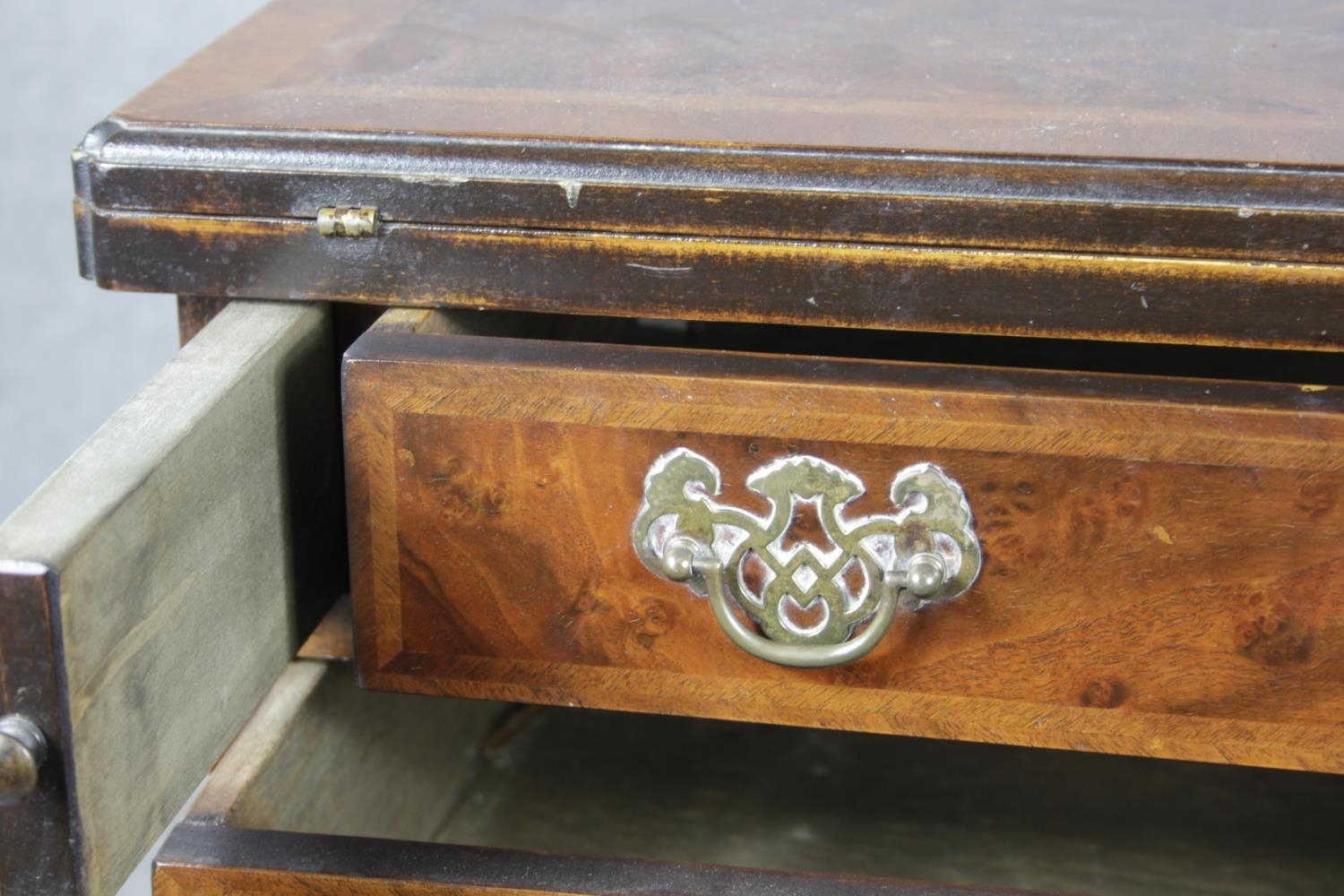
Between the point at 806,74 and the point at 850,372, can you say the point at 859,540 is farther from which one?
the point at 806,74

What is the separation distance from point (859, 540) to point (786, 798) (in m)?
0.41

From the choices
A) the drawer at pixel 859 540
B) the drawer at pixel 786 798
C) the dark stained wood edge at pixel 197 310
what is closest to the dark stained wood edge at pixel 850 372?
the drawer at pixel 859 540

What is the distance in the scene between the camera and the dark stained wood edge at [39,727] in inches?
17.6

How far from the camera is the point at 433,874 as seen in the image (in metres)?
0.58

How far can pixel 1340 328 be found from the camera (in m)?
0.57

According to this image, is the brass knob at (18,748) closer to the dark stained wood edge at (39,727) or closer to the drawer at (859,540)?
Result: the dark stained wood edge at (39,727)

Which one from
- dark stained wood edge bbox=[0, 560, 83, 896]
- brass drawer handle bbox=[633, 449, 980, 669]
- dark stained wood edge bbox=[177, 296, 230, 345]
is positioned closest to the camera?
dark stained wood edge bbox=[0, 560, 83, 896]

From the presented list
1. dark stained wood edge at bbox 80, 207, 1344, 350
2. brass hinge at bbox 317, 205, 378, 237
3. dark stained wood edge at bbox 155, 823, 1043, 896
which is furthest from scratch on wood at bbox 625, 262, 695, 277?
dark stained wood edge at bbox 155, 823, 1043, 896

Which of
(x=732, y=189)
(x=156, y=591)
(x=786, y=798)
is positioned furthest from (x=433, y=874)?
(x=786, y=798)

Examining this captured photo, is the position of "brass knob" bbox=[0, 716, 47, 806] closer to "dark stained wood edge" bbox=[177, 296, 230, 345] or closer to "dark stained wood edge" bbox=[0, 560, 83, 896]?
"dark stained wood edge" bbox=[0, 560, 83, 896]

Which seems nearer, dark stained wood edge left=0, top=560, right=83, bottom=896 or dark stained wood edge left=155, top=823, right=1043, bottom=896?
dark stained wood edge left=0, top=560, right=83, bottom=896

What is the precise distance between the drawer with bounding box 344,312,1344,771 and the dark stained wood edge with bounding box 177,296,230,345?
11 cm

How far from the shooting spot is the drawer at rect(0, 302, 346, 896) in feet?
1.52

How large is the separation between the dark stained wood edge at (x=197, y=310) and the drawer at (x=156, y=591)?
0.03 metres
